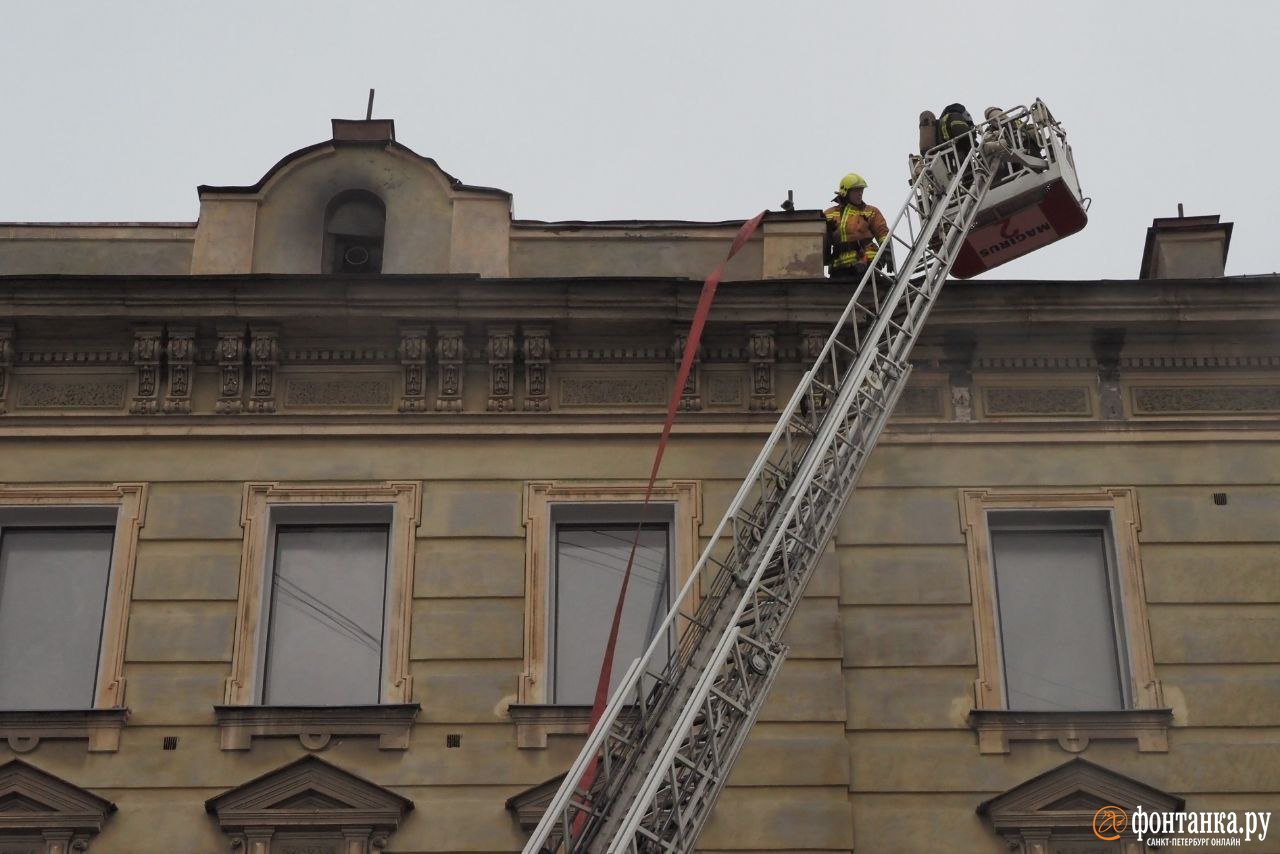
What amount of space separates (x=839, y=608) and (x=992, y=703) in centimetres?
144

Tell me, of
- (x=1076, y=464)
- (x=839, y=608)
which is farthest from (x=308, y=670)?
(x=1076, y=464)

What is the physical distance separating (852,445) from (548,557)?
3576 mm

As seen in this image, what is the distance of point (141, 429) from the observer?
15969mm

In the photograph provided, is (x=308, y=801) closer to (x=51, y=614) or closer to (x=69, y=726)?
(x=69, y=726)

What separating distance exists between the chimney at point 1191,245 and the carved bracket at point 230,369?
27.7ft

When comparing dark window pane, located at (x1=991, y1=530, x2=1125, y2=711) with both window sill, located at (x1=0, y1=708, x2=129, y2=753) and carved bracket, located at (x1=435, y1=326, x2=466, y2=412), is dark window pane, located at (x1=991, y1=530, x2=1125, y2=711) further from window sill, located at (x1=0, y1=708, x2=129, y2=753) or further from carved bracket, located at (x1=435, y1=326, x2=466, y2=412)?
window sill, located at (x1=0, y1=708, x2=129, y2=753)

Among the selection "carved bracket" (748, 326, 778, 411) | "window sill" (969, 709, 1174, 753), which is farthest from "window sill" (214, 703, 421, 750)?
"window sill" (969, 709, 1174, 753)

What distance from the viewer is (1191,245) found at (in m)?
17.4

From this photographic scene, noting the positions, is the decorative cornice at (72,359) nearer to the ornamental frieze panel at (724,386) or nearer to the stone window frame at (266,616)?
the stone window frame at (266,616)

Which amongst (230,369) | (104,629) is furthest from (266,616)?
(230,369)

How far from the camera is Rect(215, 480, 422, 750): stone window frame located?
14625mm

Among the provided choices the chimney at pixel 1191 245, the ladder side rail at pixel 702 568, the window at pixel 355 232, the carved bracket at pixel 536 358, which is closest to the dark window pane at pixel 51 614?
the window at pixel 355 232

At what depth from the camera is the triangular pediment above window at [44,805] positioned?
14234 millimetres

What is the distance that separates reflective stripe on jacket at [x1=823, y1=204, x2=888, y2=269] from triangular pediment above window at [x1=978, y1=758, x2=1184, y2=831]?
490cm
